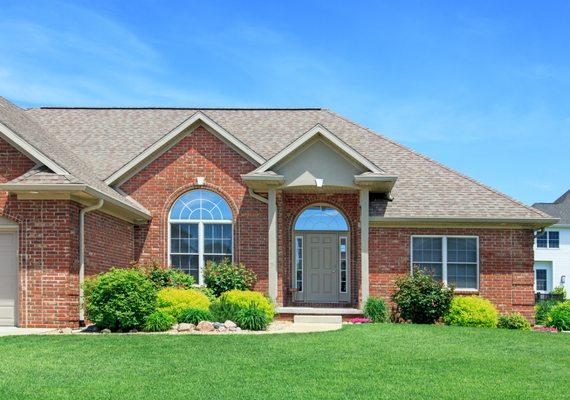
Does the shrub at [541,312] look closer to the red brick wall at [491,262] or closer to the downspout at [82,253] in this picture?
the red brick wall at [491,262]

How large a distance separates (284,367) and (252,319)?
6.30 meters

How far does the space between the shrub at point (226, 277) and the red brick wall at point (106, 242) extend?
7.74 ft

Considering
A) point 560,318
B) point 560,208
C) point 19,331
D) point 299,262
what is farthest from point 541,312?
point 560,208

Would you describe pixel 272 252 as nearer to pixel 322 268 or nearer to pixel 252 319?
pixel 322 268

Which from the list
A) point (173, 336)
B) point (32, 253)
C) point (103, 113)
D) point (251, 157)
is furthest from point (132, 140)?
point (173, 336)

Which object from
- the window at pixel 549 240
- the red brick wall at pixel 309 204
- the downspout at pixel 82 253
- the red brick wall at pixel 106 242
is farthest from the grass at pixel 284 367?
the window at pixel 549 240

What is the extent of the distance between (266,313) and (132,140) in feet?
32.3

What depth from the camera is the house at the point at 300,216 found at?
72.0 feet

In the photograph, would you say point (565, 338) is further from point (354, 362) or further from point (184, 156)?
point (184, 156)

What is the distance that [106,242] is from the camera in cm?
2122

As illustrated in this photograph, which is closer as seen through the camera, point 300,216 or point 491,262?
point 491,262

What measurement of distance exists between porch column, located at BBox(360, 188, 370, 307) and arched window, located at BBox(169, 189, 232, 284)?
3883mm

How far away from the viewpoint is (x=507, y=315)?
22.7 metres

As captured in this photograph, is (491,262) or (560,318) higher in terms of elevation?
(491,262)
